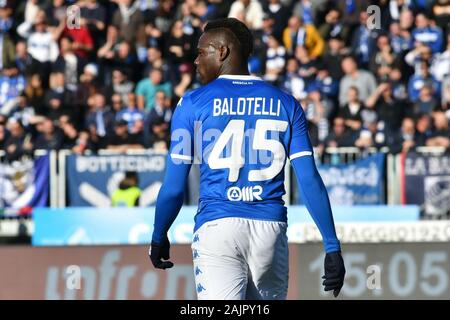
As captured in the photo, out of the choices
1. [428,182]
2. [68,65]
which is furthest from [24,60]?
[428,182]

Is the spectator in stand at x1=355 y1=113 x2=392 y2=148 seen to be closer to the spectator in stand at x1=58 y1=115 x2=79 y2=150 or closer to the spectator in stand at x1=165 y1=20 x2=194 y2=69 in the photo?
the spectator in stand at x1=165 y1=20 x2=194 y2=69

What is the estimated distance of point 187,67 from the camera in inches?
781

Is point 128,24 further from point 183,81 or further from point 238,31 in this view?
point 238,31

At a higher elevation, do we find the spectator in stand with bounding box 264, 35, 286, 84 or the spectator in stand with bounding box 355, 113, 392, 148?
the spectator in stand with bounding box 264, 35, 286, 84

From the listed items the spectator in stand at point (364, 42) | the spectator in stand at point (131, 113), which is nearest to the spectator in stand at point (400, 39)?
the spectator in stand at point (364, 42)

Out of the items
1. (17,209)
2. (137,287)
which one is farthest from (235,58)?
(17,209)

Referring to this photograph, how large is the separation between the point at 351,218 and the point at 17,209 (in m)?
5.28

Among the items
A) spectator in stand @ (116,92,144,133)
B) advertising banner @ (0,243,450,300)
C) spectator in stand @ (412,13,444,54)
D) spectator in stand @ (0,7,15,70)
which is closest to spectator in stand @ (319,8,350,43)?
spectator in stand @ (412,13,444,54)

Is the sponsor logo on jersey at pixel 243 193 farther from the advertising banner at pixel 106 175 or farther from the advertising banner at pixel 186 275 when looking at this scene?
the advertising banner at pixel 106 175

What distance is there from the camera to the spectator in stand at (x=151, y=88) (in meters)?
19.3

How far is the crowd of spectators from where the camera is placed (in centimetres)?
1842

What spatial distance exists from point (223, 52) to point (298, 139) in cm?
64
